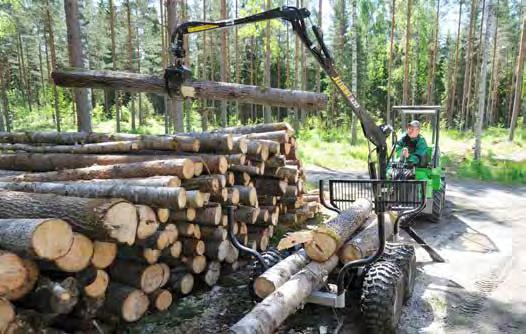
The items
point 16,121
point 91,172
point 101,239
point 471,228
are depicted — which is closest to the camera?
point 101,239

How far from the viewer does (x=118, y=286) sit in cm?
441

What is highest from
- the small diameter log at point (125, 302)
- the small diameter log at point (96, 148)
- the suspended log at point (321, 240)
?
the small diameter log at point (96, 148)

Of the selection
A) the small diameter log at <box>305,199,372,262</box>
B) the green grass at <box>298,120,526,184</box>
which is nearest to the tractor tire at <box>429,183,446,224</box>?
the small diameter log at <box>305,199,372,262</box>

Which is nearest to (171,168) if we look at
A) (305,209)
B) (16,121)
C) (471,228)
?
(305,209)

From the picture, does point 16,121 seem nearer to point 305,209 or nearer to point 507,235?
point 305,209

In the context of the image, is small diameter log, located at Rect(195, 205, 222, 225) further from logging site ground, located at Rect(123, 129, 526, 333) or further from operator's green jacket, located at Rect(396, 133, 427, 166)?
operator's green jacket, located at Rect(396, 133, 427, 166)

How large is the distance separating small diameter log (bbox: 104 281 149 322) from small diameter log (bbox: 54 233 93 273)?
Result: 742 mm

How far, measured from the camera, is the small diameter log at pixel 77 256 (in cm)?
340

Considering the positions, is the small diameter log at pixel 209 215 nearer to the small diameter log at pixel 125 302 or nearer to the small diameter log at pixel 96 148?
the small diameter log at pixel 125 302

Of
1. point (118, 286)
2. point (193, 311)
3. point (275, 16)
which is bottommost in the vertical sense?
point (193, 311)

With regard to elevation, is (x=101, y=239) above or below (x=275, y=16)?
below

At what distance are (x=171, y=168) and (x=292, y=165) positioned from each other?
347 cm

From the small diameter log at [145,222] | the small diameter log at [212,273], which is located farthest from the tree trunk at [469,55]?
the small diameter log at [145,222]

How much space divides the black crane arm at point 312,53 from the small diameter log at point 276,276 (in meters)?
1.59
